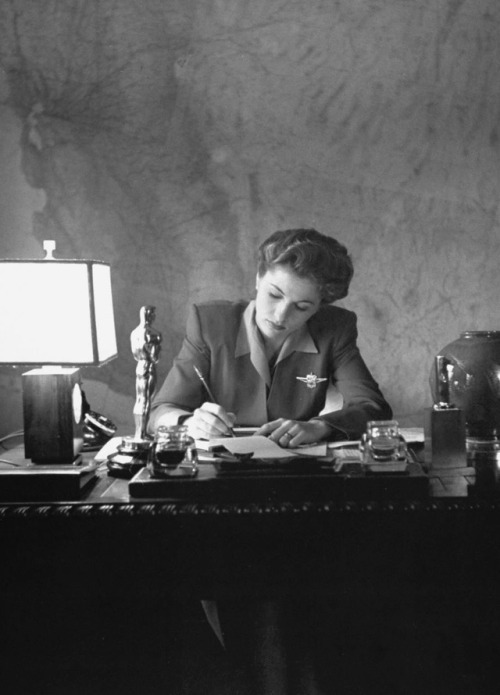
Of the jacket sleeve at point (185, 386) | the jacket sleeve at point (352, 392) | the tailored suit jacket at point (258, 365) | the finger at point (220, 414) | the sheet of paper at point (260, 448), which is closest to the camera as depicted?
the sheet of paper at point (260, 448)

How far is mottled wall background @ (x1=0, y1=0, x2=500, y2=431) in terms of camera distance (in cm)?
286

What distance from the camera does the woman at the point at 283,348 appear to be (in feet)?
7.59

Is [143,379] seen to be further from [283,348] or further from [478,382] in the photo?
[283,348]

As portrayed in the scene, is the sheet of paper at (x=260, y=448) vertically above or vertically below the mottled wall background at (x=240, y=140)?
below

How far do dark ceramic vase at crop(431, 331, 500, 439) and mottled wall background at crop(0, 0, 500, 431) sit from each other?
53.3 inches

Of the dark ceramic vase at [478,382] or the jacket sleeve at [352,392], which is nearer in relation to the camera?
the dark ceramic vase at [478,382]

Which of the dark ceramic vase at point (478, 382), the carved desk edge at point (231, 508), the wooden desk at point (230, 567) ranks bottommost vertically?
the wooden desk at point (230, 567)

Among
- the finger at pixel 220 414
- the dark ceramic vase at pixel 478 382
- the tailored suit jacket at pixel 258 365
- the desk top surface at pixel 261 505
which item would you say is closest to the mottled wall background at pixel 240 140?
the tailored suit jacket at pixel 258 365

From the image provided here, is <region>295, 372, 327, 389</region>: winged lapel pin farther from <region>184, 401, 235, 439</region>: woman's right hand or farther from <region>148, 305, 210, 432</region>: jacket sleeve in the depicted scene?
<region>184, 401, 235, 439</region>: woman's right hand

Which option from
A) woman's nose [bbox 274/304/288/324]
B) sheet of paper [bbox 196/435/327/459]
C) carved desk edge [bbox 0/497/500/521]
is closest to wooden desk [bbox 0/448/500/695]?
carved desk edge [bbox 0/497/500/521]

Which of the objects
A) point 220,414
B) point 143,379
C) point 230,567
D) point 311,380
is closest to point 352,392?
point 311,380

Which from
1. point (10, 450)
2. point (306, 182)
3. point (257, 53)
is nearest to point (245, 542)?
point (10, 450)

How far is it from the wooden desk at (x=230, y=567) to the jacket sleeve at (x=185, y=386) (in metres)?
0.79

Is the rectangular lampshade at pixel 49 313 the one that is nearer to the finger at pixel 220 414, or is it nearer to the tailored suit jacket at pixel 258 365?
the finger at pixel 220 414
